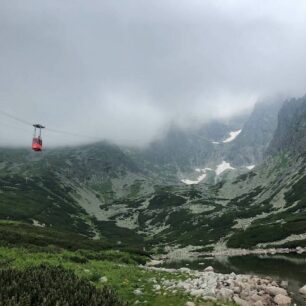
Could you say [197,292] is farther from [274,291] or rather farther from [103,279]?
[274,291]

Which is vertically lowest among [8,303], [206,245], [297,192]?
[8,303]

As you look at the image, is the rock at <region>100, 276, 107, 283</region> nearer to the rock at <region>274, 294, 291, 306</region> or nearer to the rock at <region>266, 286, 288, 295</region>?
the rock at <region>274, 294, 291, 306</region>

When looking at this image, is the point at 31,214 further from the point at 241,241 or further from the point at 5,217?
the point at 241,241

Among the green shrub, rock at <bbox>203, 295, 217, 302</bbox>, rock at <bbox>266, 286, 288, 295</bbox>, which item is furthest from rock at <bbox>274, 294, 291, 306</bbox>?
the green shrub

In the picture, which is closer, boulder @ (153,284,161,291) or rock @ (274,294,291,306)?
boulder @ (153,284,161,291)

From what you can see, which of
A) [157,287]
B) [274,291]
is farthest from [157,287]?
[274,291]

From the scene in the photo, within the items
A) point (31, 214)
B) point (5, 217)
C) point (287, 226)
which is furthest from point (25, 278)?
point (31, 214)

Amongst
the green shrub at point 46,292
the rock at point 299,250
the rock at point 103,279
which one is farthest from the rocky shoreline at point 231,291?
the rock at point 299,250

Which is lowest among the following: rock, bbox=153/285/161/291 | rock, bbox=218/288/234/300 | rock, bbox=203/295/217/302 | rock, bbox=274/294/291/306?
rock, bbox=274/294/291/306

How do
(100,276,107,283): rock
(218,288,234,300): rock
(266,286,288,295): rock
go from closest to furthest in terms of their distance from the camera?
1. (218,288,234,300): rock
2. (100,276,107,283): rock
3. (266,286,288,295): rock
